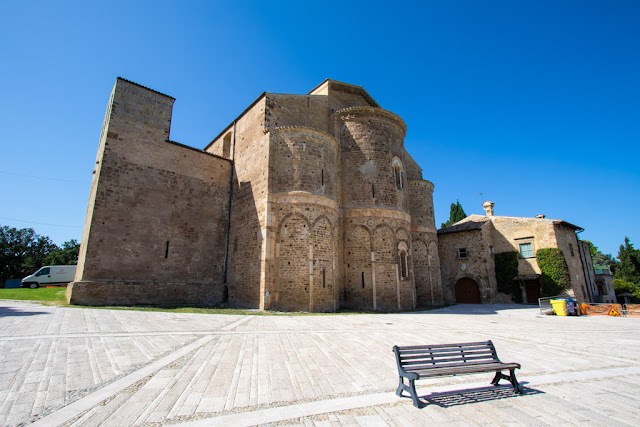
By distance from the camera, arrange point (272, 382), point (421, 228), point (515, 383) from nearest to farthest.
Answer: point (515, 383)
point (272, 382)
point (421, 228)

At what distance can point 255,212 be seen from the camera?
17328 mm

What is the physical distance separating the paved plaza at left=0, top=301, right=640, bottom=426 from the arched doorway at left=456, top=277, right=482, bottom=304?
665 inches

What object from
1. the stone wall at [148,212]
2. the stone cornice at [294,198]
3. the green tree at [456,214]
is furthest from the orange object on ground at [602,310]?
the green tree at [456,214]

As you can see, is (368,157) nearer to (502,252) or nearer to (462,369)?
(502,252)

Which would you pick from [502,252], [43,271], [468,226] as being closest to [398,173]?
[468,226]

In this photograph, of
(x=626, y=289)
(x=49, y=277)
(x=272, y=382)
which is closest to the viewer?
(x=272, y=382)

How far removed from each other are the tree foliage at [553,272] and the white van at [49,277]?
124 ft

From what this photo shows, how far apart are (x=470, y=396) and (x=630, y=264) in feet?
186

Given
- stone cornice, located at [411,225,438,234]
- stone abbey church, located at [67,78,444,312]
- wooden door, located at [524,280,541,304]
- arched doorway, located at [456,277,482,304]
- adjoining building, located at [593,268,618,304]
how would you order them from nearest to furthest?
1. stone abbey church, located at [67,78,444,312]
2. wooden door, located at [524,280,541,304]
3. stone cornice, located at [411,225,438,234]
4. arched doorway, located at [456,277,482,304]
5. adjoining building, located at [593,268,618,304]

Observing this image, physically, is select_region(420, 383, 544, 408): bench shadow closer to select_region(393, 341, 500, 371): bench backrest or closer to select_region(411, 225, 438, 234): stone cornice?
select_region(393, 341, 500, 371): bench backrest

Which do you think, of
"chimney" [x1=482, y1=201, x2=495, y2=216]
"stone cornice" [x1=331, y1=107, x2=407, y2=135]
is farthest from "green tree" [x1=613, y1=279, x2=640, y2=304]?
"stone cornice" [x1=331, y1=107, x2=407, y2=135]

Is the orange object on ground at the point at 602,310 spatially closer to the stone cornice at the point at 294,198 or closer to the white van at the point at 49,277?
the stone cornice at the point at 294,198

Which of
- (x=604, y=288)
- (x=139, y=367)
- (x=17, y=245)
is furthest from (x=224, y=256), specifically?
(x=17, y=245)

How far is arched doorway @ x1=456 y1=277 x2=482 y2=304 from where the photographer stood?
80.6 ft
